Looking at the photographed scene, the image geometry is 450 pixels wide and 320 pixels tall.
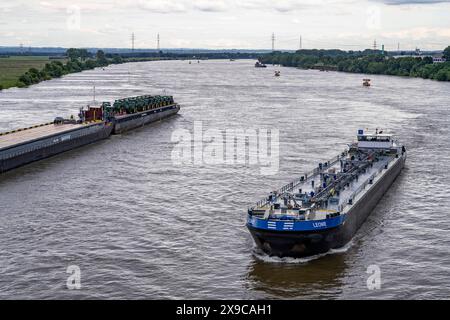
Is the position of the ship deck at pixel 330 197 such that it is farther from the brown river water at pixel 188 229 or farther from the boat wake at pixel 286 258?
the brown river water at pixel 188 229

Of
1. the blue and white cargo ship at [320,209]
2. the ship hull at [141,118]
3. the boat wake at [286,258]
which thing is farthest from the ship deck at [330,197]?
the ship hull at [141,118]

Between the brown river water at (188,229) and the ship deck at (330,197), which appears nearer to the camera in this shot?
the brown river water at (188,229)

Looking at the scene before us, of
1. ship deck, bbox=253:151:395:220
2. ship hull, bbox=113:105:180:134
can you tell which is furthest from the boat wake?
ship hull, bbox=113:105:180:134

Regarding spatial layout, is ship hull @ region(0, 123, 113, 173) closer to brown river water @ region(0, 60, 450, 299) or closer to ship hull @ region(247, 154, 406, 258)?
brown river water @ region(0, 60, 450, 299)

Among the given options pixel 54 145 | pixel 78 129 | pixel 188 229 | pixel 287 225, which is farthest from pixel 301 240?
pixel 78 129

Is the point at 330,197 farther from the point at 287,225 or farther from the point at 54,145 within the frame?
the point at 54,145
